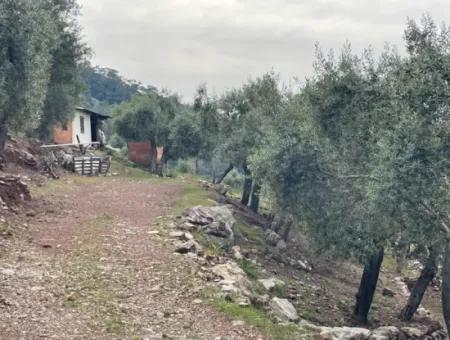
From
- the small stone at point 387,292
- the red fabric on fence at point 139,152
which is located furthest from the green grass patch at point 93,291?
the red fabric on fence at point 139,152

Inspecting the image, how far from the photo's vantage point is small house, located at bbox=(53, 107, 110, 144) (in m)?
50.8

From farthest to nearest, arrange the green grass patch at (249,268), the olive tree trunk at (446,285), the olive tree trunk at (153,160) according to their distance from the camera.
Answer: the olive tree trunk at (153,160) < the green grass patch at (249,268) < the olive tree trunk at (446,285)

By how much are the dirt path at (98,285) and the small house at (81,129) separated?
3188 centimetres

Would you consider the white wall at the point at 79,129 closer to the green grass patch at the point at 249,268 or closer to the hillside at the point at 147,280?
the hillside at the point at 147,280

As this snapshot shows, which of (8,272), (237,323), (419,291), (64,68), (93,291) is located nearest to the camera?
(237,323)

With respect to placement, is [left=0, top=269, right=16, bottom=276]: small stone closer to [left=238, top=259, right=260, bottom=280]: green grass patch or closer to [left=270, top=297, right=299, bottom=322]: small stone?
[left=270, top=297, right=299, bottom=322]: small stone

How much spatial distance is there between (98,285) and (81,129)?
4691 centimetres

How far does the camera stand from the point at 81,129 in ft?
187

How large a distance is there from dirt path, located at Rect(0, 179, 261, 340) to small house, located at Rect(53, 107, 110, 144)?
31.9 meters

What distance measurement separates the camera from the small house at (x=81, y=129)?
50809 mm

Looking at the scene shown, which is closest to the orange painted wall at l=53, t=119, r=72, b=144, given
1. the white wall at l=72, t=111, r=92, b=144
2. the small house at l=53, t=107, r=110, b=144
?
the small house at l=53, t=107, r=110, b=144

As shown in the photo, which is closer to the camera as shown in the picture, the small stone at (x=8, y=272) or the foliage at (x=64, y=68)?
the small stone at (x=8, y=272)

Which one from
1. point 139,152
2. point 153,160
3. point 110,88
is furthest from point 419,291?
point 110,88

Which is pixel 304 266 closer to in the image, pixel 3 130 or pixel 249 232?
pixel 249 232
